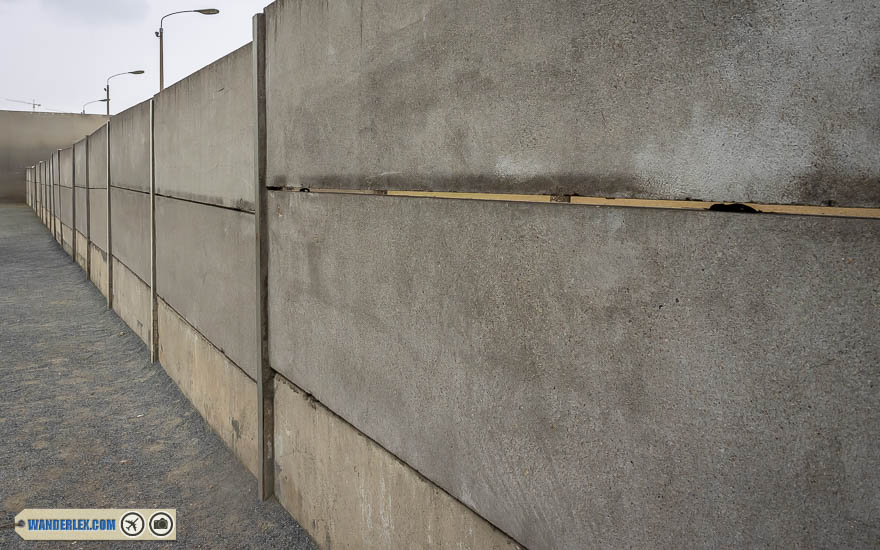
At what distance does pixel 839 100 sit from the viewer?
4.30 ft

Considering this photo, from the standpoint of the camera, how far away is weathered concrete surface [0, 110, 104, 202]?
46.8m

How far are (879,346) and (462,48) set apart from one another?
1.48m

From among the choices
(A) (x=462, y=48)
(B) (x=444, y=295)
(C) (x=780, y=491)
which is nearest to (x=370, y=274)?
(B) (x=444, y=295)

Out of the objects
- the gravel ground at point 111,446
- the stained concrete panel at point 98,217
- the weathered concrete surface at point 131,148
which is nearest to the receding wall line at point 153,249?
the gravel ground at point 111,446

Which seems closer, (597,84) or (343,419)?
(597,84)

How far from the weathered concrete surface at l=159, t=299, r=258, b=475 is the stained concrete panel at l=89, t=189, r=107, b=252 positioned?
5288 millimetres

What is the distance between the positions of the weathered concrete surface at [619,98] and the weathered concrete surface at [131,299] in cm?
572

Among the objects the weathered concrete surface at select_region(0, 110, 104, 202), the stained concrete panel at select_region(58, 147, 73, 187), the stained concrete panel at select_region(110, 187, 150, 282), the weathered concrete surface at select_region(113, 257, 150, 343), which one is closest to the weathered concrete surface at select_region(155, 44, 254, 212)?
the stained concrete panel at select_region(110, 187, 150, 282)

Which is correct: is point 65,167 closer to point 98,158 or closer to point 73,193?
point 73,193

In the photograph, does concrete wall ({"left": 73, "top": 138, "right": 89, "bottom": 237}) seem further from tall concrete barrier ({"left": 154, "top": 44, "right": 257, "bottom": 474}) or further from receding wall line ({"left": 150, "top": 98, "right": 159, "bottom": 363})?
tall concrete barrier ({"left": 154, "top": 44, "right": 257, "bottom": 474})

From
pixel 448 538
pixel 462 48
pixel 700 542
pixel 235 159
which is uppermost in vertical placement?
pixel 462 48

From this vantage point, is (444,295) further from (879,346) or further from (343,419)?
(879,346)

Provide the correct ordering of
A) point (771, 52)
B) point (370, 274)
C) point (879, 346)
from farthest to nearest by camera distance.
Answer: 1. point (370, 274)
2. point (771, 52)
3. point (879, 346)

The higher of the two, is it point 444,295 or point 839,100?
point 839,100
